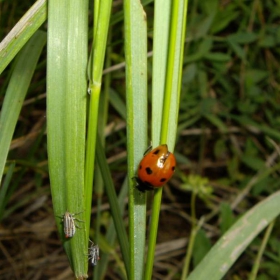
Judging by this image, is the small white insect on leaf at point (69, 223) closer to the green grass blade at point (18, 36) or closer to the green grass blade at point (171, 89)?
the green grass blade at point (171, 89)

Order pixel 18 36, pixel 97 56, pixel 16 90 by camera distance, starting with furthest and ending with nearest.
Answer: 1. pixel 16 90
2. pixel 18 36
3. pixel 97 56

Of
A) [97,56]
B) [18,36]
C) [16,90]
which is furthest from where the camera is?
[16,90]

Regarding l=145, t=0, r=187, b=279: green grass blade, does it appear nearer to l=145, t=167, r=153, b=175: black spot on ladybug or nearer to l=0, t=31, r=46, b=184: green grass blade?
l=145, t=167, r=153, b=175: black spot on ladybug

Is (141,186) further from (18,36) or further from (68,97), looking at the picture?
(18,36)

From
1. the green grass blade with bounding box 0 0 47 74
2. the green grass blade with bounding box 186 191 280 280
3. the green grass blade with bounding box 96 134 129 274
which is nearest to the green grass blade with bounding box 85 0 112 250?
the green grass blade with bounding box 0 0 47 74

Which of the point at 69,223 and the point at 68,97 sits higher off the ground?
the point at 68,97

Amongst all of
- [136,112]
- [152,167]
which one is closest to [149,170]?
[152,167]

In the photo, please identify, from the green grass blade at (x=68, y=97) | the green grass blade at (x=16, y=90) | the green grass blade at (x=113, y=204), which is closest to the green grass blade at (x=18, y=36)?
the green grass blade at (x=68, y=97)
